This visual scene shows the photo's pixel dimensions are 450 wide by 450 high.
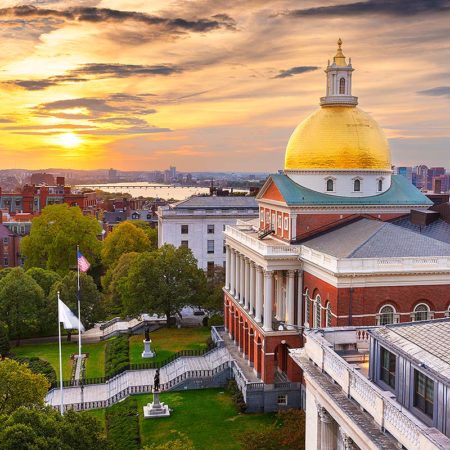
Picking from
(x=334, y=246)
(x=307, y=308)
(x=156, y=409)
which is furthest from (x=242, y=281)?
(x=156, y=409)

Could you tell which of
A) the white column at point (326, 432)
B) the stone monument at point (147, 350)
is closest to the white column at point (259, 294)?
the stone monument at point (147, 350)

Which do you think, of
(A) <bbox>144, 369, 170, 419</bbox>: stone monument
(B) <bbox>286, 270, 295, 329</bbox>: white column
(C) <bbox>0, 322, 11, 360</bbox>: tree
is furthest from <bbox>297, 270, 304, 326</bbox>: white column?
(C) <bbox>0, 322, 11, 360</bbox>: tree

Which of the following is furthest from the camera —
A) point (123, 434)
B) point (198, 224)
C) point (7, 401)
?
point (198, 224)

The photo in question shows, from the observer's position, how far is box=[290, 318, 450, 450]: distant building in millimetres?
14859

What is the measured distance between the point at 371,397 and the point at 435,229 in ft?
106

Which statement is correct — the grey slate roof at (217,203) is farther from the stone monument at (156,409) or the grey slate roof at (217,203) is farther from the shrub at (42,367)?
the stone monument at (156,409)

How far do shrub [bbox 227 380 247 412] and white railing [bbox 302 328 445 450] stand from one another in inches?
845

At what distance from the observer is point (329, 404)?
18.7 metres

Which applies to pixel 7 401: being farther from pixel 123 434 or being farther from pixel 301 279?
pixel 301 279

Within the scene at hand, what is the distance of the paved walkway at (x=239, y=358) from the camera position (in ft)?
151

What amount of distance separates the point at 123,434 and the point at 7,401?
9.52m

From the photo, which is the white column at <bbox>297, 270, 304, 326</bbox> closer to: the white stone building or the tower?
the tower

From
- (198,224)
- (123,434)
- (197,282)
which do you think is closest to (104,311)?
(197,282)

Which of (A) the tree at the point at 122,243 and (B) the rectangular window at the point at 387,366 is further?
(A) the tree at the point at 122,243
